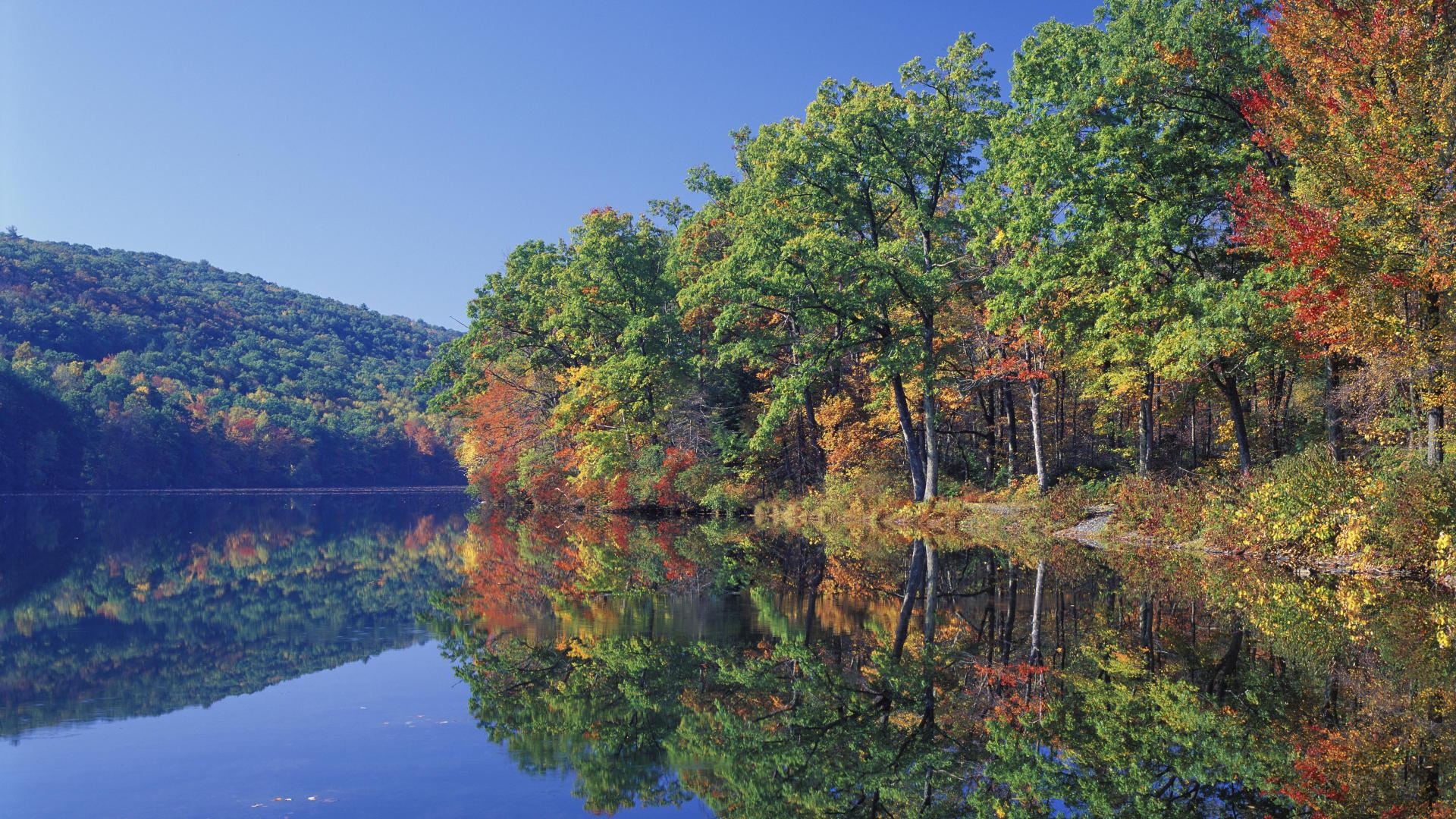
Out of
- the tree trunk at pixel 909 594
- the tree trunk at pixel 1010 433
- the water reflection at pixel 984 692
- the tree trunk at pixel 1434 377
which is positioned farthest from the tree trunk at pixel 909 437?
the tree trunk at pixel 1434 377

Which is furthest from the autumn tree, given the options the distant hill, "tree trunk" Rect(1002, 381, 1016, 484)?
the distant hill

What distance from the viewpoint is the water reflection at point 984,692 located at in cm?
664

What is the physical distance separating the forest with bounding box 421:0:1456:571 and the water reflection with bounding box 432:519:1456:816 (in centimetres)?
451

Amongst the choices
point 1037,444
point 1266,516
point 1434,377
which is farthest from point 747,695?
point 1037,444

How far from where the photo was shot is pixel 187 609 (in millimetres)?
16312

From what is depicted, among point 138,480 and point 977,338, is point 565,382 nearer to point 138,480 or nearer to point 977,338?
point 977,338

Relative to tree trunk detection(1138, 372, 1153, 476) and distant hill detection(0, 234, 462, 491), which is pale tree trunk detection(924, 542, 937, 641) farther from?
distant hill detection(0, 234, 462, 491)

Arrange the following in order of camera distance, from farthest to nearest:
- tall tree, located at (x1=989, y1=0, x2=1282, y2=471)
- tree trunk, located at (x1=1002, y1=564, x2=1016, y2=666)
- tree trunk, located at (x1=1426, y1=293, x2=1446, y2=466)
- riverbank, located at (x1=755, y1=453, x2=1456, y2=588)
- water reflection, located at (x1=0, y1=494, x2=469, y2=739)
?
tall tree, located at (x1=989, y1=0, x2=1282, y2=471), tree trunk, located at (x1=1426, y1=293, x2=1446, y2=466), riverbank, located at (x1=755, y1=453, x2=1456, y2=588), tree trunk, located at (x1=1002, y1=564, x2=1016, y2=666), water reflection, located at (x1=0, y1=494, x2=469, y2=739)

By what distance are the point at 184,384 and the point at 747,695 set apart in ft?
372

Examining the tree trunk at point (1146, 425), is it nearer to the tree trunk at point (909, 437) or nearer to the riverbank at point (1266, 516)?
the riverbank at point (1266, 516)

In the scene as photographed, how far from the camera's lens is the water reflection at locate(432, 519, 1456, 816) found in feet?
21.8

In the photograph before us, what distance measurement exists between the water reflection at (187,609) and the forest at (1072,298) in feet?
36.9

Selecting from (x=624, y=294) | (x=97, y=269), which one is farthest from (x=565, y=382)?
(x=97, y=269)

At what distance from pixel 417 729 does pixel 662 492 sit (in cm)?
3461
